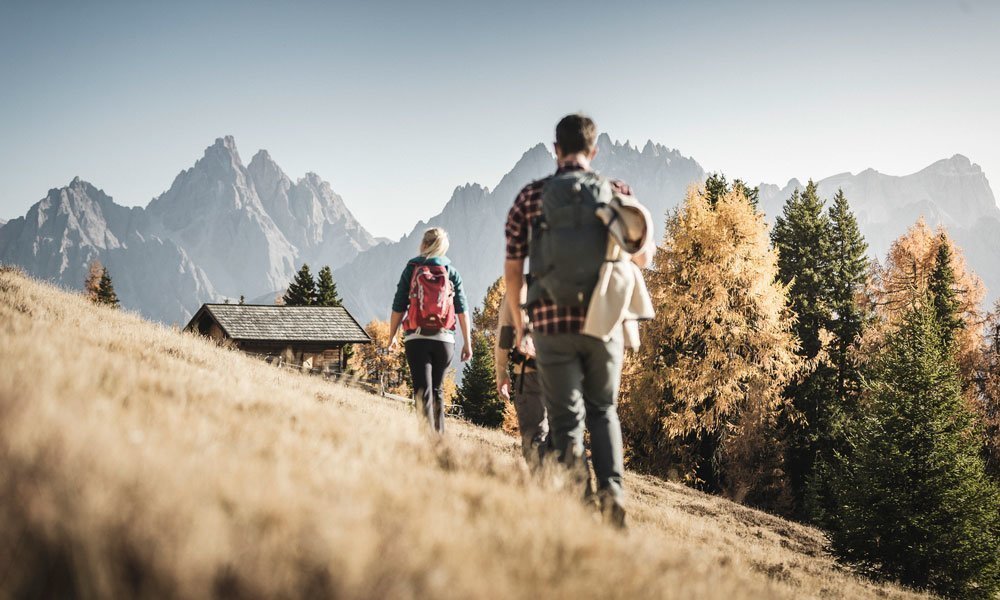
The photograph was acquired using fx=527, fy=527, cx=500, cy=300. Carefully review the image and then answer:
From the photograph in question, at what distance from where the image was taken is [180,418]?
8.14 ft

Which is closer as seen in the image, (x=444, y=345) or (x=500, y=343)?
(x=500, y=343)

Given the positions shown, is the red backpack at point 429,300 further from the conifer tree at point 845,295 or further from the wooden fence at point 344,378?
the conifer tree at point 845,295

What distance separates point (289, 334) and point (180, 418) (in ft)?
110

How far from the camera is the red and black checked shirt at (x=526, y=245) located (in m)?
3.12

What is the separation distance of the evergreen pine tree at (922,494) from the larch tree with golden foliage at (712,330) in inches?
251

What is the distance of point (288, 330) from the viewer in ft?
111

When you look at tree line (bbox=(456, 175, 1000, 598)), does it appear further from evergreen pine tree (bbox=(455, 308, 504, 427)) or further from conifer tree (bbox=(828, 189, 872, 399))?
evergreen pine tree (bbox=(455, 308, 504, 427))

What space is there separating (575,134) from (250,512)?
2787mm

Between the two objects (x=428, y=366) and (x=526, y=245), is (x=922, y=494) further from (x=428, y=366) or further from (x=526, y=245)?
(x=526, y=245)

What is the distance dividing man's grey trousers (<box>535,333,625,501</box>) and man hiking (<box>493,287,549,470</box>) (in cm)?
63

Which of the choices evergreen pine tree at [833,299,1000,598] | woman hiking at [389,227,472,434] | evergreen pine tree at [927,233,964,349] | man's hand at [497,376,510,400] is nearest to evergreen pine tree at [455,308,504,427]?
evergreen pine tree at [927,233,964,349]

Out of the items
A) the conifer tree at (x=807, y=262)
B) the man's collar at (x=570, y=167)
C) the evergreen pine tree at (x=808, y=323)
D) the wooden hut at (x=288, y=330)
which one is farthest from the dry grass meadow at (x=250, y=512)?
the wooden hut at (x=288, y=330)

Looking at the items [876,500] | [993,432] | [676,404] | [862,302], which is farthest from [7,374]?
[862,302]

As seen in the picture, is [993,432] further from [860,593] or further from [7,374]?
[7,374]
